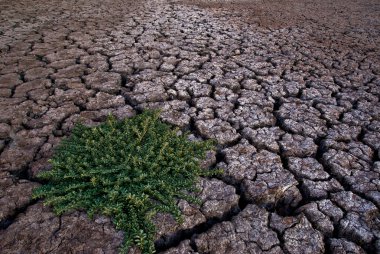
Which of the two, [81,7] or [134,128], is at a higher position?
[134,128]

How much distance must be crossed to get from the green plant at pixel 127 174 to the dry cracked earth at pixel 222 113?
76mm

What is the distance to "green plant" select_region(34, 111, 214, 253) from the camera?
1.84 m

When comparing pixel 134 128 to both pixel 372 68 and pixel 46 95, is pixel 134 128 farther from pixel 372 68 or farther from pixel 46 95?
pixel 372 68

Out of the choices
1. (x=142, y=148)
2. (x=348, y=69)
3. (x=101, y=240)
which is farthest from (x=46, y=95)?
(x=348, y=69)

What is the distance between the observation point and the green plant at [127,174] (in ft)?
6.03

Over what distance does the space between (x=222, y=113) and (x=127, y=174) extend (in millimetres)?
1159

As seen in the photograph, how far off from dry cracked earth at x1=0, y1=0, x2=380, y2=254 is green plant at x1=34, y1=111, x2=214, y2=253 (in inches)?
3.0

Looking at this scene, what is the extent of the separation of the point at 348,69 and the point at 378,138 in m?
1.59

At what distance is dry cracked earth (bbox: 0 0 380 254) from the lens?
1.82m

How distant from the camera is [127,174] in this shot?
2062 mm

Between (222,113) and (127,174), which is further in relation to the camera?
(222,113)

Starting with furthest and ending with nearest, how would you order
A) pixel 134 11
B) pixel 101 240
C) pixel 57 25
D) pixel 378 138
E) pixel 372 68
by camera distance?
pixel 134 11, pixel 57 25, pixel 372 68, pixel 378 138, pixel 101 240

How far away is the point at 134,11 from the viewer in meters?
6.25

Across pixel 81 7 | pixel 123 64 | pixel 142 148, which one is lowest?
pixel 81 7
